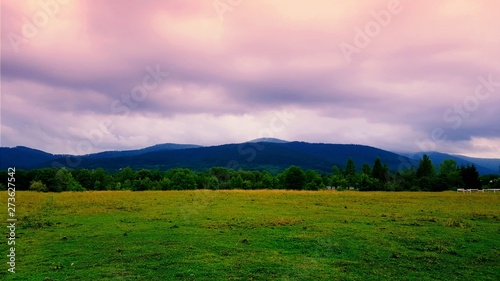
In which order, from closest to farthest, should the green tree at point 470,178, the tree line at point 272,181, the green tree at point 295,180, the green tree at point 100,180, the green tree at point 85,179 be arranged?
the tree line at point 272,181 → the green tree at point 295,180 → the green tree at point 470,178 → the green tree at point 85,179 → the green tree at point 100,180

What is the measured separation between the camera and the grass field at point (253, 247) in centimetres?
1450

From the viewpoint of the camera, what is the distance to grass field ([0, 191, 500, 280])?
1450 centimetres

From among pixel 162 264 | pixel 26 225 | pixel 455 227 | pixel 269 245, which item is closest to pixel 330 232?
pixel 269 245

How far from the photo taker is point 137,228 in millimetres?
24938

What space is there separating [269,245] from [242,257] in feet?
10.3

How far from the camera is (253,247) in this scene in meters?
18.8

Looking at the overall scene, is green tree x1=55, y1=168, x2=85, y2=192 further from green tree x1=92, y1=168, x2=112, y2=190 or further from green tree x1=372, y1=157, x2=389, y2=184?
green tree x1=372, y1=157, x2=389, y2=184

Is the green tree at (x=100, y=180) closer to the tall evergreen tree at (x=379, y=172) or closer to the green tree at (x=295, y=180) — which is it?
the green tree at (x=295, y=180)

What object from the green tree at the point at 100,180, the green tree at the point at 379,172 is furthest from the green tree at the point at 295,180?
the green tree at the point at 100,180

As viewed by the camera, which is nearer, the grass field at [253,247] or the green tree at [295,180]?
the grass field at [253,247]

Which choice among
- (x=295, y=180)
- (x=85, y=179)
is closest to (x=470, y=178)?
(x=295, y=180)

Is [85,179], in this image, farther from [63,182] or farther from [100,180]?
[63,182]

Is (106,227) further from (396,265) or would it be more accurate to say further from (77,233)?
(396,265)

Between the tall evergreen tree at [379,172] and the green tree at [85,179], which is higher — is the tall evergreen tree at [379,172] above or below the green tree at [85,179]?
above
